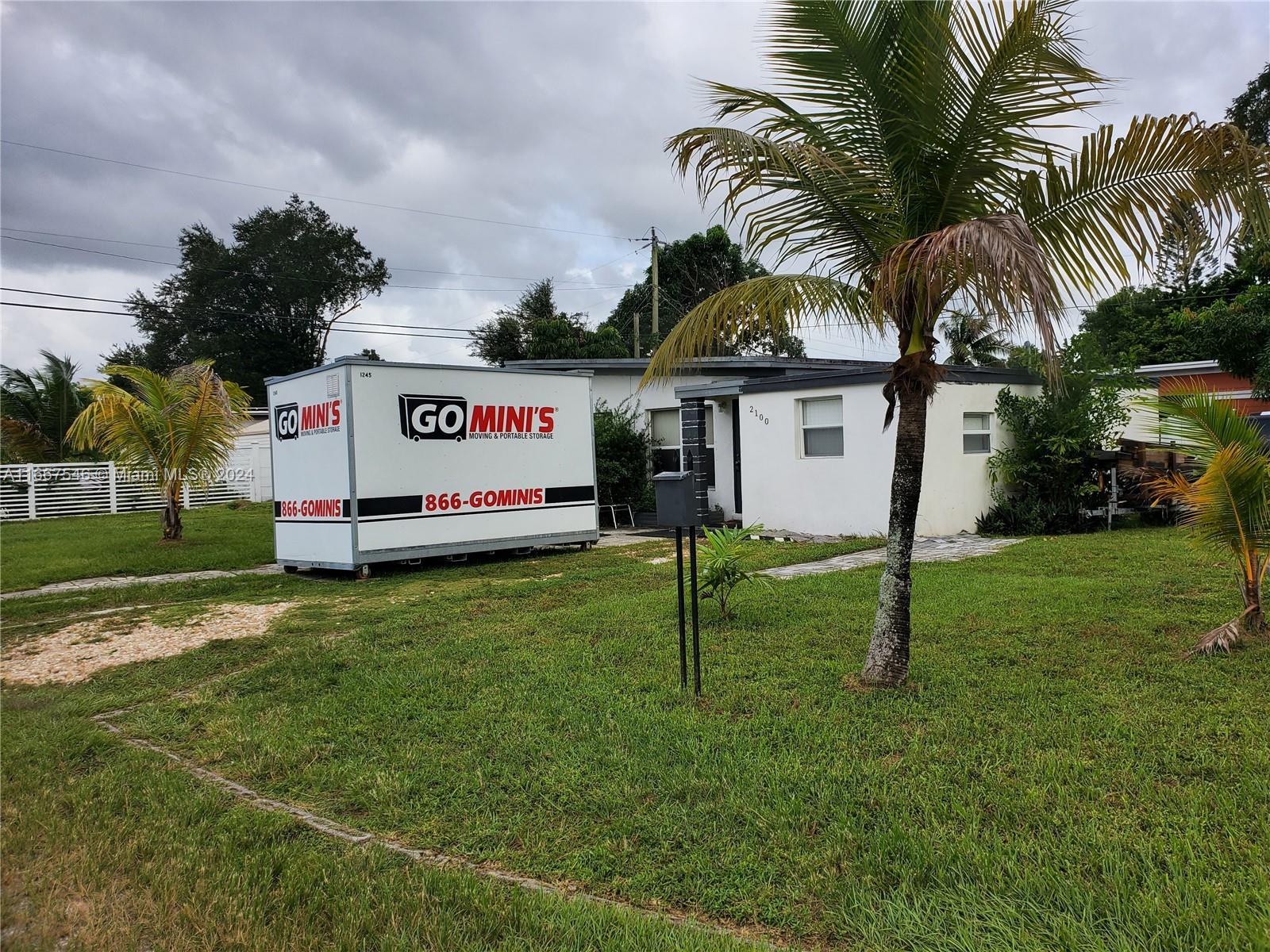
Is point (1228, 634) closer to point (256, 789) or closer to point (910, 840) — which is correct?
point (910, 840)

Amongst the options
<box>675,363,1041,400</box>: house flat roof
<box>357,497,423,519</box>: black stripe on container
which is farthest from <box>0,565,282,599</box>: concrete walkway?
<box>675,363,1041,400</box>: house flat roof

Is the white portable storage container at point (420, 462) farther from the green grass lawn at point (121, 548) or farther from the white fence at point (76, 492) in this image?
the white fence at point (76, 492)

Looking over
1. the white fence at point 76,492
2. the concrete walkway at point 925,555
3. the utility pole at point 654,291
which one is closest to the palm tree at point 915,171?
the concrete walkway at point 925,555

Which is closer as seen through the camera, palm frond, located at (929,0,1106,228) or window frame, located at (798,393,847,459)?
palm frond, located at (929,0,1106,228)

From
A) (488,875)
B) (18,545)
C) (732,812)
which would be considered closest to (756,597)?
(732,812)

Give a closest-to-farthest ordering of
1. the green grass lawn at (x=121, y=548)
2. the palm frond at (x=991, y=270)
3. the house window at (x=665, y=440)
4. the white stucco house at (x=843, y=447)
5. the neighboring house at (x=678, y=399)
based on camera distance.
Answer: the palm frond at (x=991, y=270)
the green grass lawn at (x=121, y=548)
the white stucco house at (x=843, y=447)
the neighboring house at (x=678, y=399)
the house window at (x=665, y=440)

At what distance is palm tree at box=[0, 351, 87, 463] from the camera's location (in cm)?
2131

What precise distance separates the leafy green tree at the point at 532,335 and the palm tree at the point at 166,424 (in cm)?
1388

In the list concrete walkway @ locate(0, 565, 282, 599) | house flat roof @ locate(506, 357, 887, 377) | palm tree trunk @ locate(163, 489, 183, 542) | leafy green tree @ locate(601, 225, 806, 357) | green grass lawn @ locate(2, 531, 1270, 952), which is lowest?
green grass lawn @ locate(2, 531, 1270, 952)

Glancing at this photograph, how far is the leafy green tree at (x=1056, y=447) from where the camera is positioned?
12.3 m

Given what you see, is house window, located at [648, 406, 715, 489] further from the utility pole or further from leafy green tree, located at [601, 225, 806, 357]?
leafy green tree, located at [601, 225, 806, 357]

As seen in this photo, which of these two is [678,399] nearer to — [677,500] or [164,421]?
[164,421]

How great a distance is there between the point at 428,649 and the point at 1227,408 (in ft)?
19.7

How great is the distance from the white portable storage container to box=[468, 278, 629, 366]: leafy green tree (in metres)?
14.4
